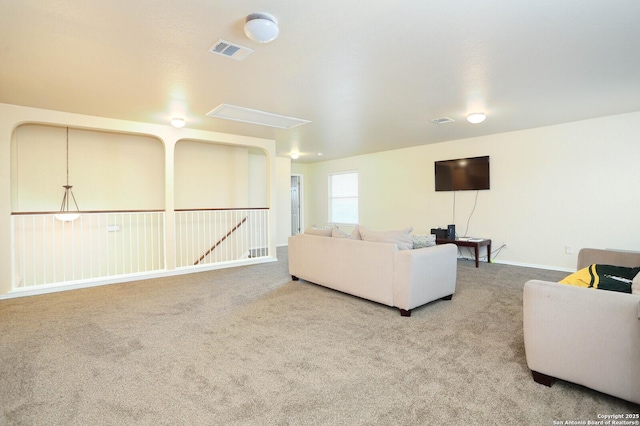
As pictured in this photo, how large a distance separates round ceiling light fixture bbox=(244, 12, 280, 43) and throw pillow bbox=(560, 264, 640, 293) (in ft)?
8.45

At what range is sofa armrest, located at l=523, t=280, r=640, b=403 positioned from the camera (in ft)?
5.40

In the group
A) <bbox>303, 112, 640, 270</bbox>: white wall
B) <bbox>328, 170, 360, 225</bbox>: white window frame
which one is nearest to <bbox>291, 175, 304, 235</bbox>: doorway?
<bbox>328, 170, 360, 225</bbox>: white window frame

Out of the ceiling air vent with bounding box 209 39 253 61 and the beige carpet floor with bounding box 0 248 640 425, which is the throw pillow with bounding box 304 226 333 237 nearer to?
the beige carpet floor with bounding box 0 248 640 425

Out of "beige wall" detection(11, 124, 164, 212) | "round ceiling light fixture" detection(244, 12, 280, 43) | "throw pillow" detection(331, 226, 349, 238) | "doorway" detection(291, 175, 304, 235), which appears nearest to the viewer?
"round ceiling light fixture" detection(244, 12, 280, 43)

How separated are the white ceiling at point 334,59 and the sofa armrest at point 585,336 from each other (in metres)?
1.73

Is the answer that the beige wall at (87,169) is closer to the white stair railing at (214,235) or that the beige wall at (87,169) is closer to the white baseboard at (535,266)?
the white stair railing at (214,235)

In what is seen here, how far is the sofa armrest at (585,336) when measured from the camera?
1.65 metres

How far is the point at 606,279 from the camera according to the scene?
212cm

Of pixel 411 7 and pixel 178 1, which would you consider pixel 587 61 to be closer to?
pixel 411 7

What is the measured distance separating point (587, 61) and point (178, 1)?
319 centimetres

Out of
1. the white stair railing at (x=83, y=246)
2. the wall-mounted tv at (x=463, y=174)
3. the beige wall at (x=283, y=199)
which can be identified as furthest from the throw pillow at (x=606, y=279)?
the beige wall at (x=283, y=199)

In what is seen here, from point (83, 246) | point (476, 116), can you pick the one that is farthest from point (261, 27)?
point (83, 246)

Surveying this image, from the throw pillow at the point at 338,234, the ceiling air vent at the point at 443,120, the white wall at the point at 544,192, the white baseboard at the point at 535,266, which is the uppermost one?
the ceiling air vent at the point at 443,120

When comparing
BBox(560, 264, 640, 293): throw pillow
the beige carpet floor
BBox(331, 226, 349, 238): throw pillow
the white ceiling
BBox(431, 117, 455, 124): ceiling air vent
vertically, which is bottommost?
the beige carpet floor
